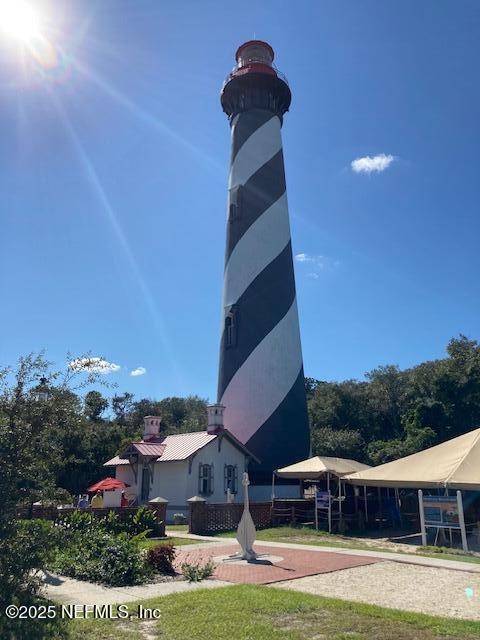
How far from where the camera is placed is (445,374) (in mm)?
32375

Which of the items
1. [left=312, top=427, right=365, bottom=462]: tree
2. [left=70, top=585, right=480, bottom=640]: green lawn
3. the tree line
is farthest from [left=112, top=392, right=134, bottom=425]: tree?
[left=70, top=585, right=480, bottom=640]: green lawn

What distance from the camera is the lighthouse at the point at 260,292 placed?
24469 millimetres

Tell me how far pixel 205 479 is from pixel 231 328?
7143 millimetres

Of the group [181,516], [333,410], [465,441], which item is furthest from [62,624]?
[333,410]

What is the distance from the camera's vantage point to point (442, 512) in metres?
14.8

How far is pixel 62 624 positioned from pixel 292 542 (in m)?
10.4

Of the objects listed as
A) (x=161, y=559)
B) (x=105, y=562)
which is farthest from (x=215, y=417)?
(x=105, y=562)

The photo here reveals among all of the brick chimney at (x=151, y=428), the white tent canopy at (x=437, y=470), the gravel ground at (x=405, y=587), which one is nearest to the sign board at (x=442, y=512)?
the white tent canopy at (x=437, y=470)

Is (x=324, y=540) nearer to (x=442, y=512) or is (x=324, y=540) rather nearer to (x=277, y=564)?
(x=442, y=512)

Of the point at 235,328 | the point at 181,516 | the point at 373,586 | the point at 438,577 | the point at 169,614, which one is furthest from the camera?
the point at 235,328

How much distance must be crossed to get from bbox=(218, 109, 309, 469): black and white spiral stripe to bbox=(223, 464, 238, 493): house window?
Answer: 1.33 meters

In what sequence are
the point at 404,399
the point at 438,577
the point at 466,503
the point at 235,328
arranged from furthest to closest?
1. the point at 404,399
2. the point at 235,328
3. the point at 466,503
4. the point at 438,577

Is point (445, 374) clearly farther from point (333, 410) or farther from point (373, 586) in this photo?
point (373, 586)

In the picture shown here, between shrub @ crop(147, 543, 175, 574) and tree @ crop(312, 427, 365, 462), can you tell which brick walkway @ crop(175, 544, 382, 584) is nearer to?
shrub @ crop(147, 543, 175, 574)
